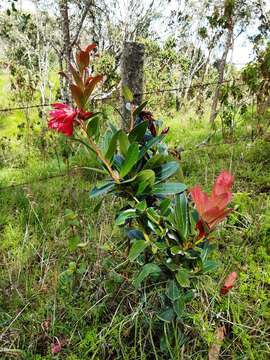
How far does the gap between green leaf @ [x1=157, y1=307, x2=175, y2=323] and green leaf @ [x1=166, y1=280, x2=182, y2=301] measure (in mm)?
126

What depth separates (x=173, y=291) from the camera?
136cm

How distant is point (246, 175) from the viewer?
312 centimetres

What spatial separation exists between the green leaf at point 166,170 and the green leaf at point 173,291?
1.29ft

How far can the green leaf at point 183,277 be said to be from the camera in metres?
1.29

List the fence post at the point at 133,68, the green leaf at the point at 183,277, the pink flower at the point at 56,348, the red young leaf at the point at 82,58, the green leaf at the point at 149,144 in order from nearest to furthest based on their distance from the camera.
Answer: the red young leaf at the point at 82,58 < the green leaf at the point at 183,277 < the green leaf at the point at 149,144 < the pink flower at the point at 56,348 < the fence post at the point at 133,68

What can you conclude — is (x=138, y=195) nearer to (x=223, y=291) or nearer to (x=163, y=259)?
(x=163, y=259)

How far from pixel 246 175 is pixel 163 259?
1.90 m

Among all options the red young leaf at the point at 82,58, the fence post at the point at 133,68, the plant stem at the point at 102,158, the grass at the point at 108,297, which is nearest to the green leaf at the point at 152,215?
the plant stem at the point at 102,158

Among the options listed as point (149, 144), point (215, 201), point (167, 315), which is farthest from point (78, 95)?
point (167, 315)

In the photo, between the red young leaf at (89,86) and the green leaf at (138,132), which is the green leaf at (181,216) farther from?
the red young leaf at (89,86)

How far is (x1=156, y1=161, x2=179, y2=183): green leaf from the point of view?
1409 mm

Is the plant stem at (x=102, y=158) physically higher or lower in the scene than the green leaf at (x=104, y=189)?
higher

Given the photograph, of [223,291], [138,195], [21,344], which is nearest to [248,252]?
[223,291]

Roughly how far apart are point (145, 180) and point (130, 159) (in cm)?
9
